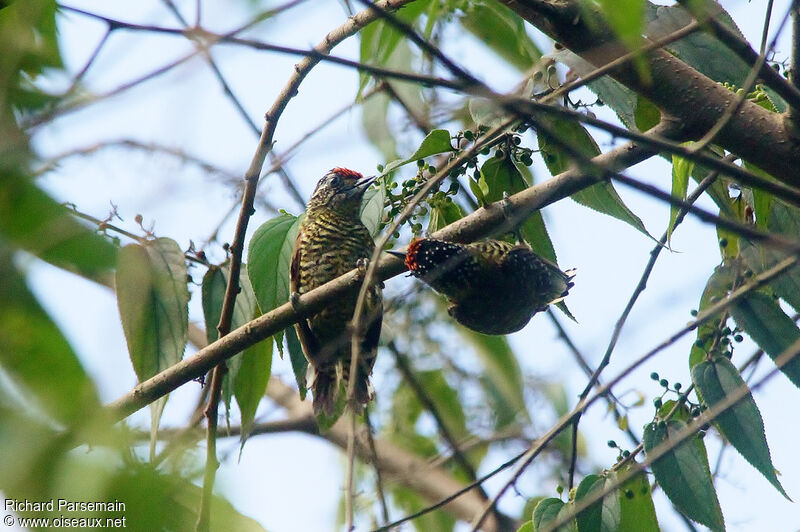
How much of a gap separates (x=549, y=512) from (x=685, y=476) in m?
0.39

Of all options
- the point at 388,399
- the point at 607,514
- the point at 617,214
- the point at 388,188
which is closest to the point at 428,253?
the point at 388,188

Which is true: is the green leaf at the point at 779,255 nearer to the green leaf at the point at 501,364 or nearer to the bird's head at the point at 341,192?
the green leaf at the point at 501,364

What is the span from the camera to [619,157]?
242 centimetres

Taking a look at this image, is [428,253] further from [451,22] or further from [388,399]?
[388,399]

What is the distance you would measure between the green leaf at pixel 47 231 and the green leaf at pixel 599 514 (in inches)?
70.8

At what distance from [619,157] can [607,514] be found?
989 millimetres

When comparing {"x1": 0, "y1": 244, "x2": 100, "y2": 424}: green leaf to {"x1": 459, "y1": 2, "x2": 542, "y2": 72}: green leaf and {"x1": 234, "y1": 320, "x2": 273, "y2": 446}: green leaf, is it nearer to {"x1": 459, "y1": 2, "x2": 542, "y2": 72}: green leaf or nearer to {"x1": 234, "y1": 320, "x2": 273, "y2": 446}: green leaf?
{"x1": 234, "y1": 320, "x2": 273, "y2": 446}: green leaf

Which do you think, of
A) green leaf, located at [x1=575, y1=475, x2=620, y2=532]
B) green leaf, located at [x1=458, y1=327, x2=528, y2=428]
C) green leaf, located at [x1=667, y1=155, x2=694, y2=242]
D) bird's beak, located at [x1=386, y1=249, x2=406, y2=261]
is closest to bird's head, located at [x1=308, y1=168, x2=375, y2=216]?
green leaf, located at [x1=458, y1=327, x2=528, y2=428]

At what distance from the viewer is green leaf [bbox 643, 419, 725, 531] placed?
238cm

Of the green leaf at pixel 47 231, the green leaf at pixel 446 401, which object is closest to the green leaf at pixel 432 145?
the green leaf at pixel 47 231

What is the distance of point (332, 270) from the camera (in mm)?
4363

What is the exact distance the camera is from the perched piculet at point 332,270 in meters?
4.07

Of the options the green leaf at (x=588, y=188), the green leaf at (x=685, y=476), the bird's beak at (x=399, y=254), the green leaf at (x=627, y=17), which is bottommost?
the green leaf at (x=685, y=476)

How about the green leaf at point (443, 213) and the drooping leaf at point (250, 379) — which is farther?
the drooping leaf at point (250, 379)
